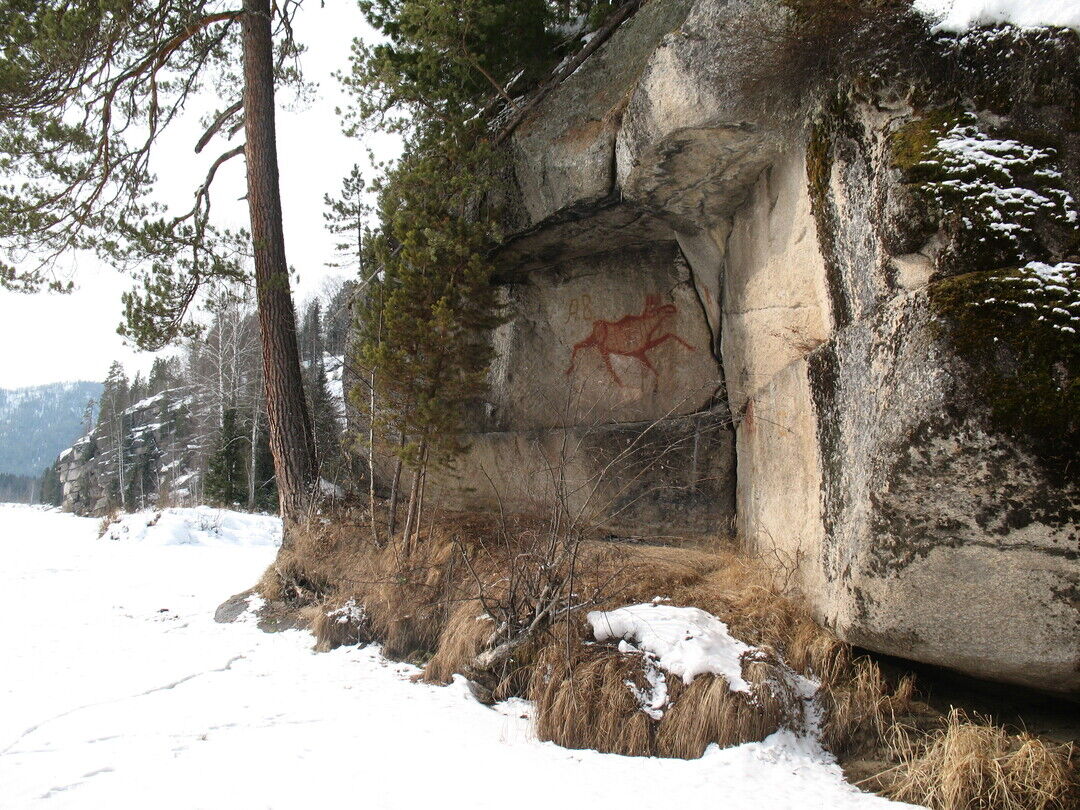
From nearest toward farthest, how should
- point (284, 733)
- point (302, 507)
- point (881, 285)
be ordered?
point (881, 285), point (284, 733), point (302, 507)

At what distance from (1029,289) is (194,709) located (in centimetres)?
539

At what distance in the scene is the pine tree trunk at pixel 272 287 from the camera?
8281mm

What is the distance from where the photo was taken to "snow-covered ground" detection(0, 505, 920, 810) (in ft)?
11.3

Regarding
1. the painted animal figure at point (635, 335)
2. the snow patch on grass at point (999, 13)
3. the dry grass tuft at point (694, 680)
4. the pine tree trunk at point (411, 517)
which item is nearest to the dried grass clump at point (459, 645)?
the dry grass tuft at point (694, 680)

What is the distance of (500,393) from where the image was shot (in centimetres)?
829

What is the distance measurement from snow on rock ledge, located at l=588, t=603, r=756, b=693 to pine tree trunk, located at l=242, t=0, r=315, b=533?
4744 mm

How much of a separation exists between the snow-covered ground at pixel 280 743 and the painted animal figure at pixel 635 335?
12.8 feet

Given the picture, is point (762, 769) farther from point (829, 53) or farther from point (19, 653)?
point (19, 653)

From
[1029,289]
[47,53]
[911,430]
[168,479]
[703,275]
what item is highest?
[47,53]

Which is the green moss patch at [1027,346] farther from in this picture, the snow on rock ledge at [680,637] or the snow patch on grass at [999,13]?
the snow on rock ledge at [680,637]

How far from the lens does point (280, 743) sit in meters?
4.09

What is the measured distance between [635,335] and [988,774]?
5167 millimetres

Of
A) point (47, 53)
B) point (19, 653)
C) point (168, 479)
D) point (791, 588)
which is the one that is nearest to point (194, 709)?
point (19, 653)

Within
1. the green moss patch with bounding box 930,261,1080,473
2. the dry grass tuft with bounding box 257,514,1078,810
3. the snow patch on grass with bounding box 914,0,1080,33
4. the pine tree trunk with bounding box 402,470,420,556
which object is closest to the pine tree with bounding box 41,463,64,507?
the pine tree trunk with bounding box 402,470,420,556
